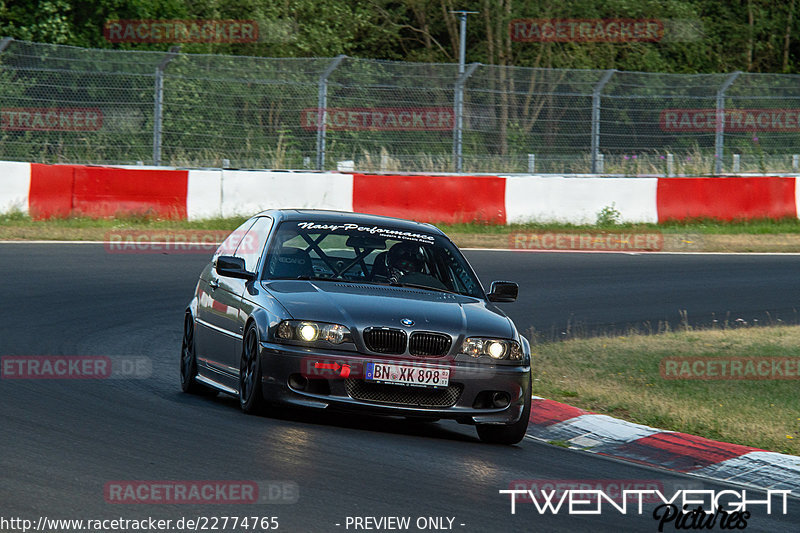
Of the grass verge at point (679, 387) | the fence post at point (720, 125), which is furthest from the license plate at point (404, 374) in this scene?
the fence post at point (720, 125)

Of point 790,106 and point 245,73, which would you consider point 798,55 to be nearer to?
point 790,106

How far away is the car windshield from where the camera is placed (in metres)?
8.89

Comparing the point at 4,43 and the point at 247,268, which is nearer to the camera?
the point at 247,268

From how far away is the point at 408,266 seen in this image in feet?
29.9

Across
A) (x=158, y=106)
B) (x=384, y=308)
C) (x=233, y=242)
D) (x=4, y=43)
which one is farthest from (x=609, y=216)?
(x=384, y=308)

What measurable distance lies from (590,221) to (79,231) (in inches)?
341

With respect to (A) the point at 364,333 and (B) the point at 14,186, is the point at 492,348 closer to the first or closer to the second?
(A) the point at 364,333

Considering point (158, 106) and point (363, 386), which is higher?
point (158, 106)

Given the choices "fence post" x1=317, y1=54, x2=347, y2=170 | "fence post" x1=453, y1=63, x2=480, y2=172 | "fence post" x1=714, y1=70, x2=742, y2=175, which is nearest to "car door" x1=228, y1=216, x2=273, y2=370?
"fence post" x1=317, y1=54, x2=347, y2=170

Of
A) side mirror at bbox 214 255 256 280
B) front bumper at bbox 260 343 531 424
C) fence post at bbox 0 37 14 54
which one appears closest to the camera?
front bumper at bbox 260 343 531 424

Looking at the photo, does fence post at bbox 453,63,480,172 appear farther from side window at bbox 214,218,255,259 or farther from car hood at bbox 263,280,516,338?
car hood at bbox 263,280,516,338

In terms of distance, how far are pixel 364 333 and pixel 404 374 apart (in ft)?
1.12

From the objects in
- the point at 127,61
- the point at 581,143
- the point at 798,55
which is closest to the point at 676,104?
the point at 581,143

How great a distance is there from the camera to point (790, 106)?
976 inches
